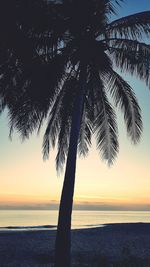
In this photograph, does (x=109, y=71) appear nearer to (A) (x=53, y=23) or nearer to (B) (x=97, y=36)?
(B) (x=97, y=36)

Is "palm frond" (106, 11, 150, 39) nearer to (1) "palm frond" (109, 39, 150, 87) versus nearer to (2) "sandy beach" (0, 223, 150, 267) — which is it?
(1) "palm frond" (109, 39, 150, 87)

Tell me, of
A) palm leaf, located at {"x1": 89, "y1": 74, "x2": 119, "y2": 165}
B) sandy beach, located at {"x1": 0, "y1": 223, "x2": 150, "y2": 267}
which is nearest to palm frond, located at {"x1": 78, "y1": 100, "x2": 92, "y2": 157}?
palm leaf, located at {"x1": 89, "y1": 74, "x2": 119, "y2": 165}

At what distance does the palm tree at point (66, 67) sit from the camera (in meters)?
11.8

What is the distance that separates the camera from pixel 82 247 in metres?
18.8

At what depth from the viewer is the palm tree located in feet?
38.7

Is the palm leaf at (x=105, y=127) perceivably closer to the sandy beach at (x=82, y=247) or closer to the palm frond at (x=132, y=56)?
the palm frond at (x=132, y=56)

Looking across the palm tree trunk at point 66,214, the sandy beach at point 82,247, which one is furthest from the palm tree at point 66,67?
the sandy beach at point 82,247

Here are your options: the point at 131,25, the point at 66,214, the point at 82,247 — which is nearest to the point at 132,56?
the point at 131,25

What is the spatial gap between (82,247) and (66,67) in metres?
9.03

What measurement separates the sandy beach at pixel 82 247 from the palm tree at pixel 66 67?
4035 mm

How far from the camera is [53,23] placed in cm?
1252

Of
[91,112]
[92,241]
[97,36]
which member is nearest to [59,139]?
[91,112]

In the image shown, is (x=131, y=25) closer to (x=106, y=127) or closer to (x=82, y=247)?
(x=106, y=127)

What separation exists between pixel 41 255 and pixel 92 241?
5200 millimetres
